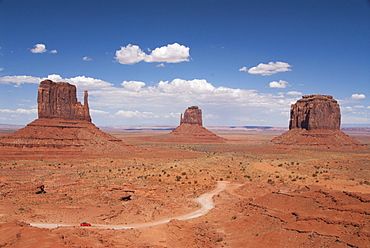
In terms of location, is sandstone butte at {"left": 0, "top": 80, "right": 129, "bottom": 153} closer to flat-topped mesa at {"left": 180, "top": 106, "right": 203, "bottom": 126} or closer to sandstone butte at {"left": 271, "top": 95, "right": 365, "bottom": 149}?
sandstone butte at {"left": 271, "top": 95, "right": 365, "bottom": 149}

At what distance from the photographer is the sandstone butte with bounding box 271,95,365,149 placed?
91.2 metres

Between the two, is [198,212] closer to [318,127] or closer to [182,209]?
[182,209]

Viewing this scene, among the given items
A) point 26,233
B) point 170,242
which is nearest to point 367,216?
point 170,242

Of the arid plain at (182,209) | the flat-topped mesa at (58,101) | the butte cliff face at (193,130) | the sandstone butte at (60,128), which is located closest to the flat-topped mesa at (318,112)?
the butte cliff face at (193,130)

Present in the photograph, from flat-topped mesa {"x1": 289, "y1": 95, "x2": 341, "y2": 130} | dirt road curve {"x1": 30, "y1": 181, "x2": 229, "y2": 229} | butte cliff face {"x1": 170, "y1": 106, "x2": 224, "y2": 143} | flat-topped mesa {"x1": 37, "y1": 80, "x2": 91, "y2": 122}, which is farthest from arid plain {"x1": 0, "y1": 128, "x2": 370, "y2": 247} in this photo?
butte cliff face {"x1": 170, "y1": 106, "x2": 224, "y2": 143}

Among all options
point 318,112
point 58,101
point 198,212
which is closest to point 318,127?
point 318,112

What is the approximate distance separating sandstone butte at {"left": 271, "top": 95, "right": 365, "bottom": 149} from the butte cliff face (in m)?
45.9

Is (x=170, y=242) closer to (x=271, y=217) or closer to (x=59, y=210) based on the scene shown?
(x=271, y=217)

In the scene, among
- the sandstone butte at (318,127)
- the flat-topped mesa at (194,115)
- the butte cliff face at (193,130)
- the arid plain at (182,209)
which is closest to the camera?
the arid plain at (182,209)

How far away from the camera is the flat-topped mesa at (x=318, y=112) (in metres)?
95.1

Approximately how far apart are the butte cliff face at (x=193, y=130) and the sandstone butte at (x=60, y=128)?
67.6m

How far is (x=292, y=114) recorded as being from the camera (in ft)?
358

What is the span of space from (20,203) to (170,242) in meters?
16.4

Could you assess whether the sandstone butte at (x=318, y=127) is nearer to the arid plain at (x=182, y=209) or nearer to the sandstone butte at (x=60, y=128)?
the arid plain at (x=182, y=209)
